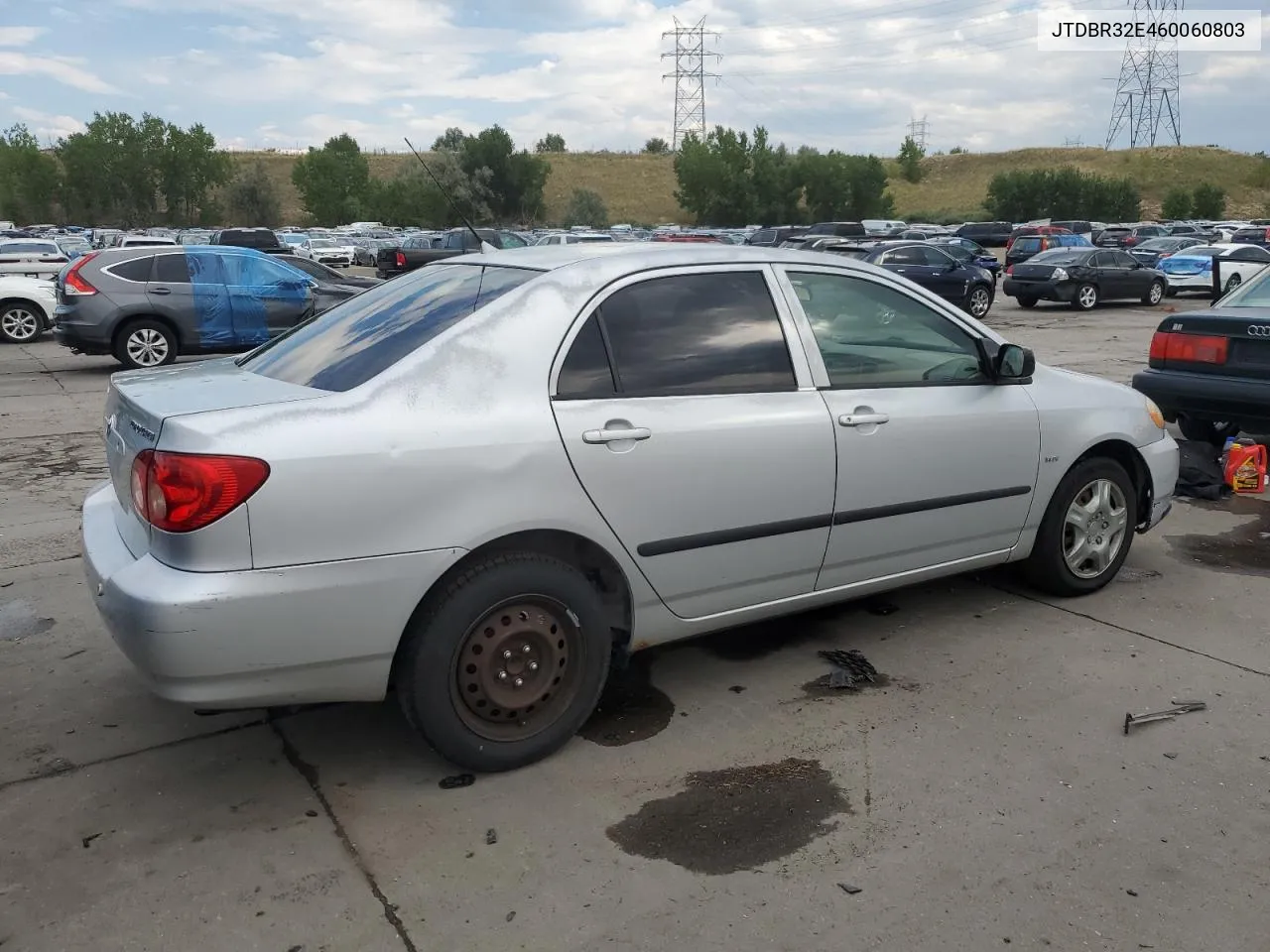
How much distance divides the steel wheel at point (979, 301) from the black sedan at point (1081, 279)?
2179 millimetres

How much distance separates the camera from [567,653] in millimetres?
3426

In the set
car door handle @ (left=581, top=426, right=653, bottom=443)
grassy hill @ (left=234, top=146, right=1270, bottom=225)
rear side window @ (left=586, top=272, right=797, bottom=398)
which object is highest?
grassy hill @ (left=234, top=146, right=1270, bottom=225)

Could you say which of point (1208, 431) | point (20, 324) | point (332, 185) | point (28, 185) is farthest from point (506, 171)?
point (1208, 431)

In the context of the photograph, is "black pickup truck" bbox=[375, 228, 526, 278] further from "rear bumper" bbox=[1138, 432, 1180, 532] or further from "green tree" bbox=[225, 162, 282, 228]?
"green tree" bbox=[225, 162, 282, 228]

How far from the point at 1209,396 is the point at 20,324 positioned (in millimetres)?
17145

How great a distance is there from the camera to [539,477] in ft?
10.6

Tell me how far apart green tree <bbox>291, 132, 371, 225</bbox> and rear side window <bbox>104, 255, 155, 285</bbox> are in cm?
7800

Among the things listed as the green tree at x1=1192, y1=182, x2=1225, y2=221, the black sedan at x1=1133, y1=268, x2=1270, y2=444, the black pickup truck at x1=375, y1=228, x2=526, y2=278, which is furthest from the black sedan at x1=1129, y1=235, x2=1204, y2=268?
the green tree at x1=1192, y1=182, x2=1225, y2=221

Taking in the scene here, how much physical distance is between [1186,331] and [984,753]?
16.5 feet

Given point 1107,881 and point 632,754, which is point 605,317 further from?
point 1107,881

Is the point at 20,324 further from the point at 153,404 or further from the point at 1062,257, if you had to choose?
the point at 1062,257

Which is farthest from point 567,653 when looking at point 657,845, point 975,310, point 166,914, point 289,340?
point 975,310

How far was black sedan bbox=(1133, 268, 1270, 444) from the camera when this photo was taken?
6.92 metres

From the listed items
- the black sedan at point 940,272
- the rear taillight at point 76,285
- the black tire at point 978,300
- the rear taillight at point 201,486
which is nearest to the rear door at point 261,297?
the rear taillight at point 76,285
